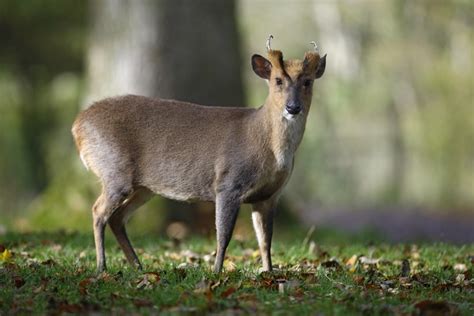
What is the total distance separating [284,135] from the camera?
6.77 meters

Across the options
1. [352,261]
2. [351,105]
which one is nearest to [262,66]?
[352,261]

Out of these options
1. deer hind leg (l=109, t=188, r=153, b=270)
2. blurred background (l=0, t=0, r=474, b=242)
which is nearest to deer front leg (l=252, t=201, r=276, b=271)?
Result: deer hind leg (l=109, t=188, r=153, b=270)

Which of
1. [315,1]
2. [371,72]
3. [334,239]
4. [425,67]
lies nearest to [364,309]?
[334,239]

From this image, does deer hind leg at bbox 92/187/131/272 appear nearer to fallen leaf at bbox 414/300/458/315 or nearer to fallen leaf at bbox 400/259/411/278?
fallen leaf at bbox 400/259/411/278

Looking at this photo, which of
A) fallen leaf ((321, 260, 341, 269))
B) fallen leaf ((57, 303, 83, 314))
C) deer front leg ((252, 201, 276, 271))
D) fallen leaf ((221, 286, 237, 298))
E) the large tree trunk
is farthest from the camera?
the large tree trunk

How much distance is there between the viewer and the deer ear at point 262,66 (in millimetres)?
6922

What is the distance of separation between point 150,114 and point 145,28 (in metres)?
3.95

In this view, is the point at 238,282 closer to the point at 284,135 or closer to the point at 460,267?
the point at 284,135

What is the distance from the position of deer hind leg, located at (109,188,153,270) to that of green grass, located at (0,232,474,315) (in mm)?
136

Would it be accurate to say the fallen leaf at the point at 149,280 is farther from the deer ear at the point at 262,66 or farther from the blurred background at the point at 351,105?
the blurred background at the point at 351,105

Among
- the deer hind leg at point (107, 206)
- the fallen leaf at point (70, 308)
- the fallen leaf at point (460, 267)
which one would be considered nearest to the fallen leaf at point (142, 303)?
the fallen leaf at point (70, 308)

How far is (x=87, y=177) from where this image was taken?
36.7 feet

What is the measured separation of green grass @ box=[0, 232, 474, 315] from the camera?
5.35 metres

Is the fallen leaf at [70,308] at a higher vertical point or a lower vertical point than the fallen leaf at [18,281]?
higher
